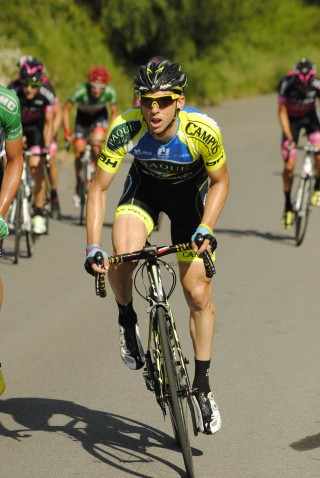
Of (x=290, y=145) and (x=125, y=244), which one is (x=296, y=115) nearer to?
(x=290, y=145)

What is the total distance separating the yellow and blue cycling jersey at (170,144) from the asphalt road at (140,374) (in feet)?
4.98

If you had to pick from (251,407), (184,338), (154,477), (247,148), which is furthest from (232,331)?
(247,148)

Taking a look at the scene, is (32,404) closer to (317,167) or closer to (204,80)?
(317,167)

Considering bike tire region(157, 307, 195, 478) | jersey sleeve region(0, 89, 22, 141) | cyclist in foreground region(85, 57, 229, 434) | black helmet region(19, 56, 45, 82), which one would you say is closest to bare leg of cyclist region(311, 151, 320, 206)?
black helmet region(19, 56, 45, 82)

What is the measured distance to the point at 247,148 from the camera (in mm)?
24047

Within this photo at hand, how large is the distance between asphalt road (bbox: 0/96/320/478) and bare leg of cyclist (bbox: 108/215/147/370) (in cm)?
46

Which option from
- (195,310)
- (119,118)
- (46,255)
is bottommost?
(46,255)

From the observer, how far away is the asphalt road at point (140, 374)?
586cm

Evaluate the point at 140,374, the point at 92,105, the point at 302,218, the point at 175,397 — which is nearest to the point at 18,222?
the point at 302,218

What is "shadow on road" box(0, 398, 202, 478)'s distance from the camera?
5875 mm

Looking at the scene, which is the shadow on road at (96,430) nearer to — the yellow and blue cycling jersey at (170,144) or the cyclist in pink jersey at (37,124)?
the yellow and blue cycling jersey at (170,144)

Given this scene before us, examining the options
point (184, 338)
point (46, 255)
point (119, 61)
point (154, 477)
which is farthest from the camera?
point (119, 61)

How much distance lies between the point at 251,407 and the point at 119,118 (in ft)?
6.52

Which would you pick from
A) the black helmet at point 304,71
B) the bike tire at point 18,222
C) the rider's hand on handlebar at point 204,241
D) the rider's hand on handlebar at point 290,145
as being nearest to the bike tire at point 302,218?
the rider's hand on handlebar at point 290,145
